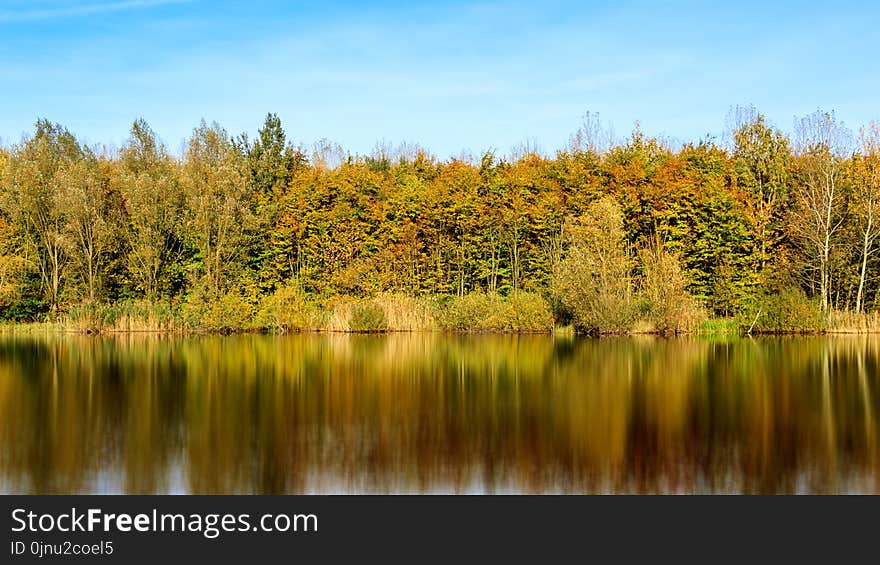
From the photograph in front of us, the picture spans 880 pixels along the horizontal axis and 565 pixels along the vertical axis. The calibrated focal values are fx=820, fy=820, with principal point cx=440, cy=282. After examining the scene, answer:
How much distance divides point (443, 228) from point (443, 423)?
85.6ft

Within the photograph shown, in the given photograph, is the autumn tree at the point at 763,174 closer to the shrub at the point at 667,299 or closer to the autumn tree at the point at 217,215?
the shrub at the point at 667,299

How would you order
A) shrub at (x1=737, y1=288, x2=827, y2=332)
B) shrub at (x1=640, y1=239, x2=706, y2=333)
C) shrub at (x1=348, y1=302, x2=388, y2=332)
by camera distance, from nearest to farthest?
shrub at (x1=640, y1=239, x2=706, y2=333) < shrub at (x1=737, y1=288, x2=827, y2=332) < shrub at (x1=348, y1=302, x2=388, y2=332)

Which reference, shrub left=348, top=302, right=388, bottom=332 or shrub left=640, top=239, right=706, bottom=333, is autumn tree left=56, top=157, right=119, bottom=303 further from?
shrub left=640, top=239, right=706, bottom=333

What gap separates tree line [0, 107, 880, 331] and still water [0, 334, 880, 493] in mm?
11636

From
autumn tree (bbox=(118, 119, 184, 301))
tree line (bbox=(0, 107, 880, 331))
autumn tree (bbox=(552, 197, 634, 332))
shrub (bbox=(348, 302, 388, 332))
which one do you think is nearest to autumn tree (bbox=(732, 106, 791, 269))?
tree line (bbox=(0, 107, 880, 331))

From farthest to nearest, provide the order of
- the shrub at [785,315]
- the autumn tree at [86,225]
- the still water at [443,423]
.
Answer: the autumn tree at [86,225]
the shrub at [785,315]
the still water at [443,423]

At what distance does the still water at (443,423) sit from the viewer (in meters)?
9.39

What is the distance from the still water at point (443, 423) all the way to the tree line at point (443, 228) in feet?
38.2

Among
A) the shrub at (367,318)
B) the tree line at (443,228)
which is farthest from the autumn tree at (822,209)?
the shrub at (367,318)

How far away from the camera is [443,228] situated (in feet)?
126

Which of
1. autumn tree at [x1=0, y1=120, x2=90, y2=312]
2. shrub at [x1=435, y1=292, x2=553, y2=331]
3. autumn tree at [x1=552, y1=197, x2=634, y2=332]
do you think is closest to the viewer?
autumn tree at [x1=552, y1=197, x2=634, y2=332]

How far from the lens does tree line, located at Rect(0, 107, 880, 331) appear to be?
1362 inches
